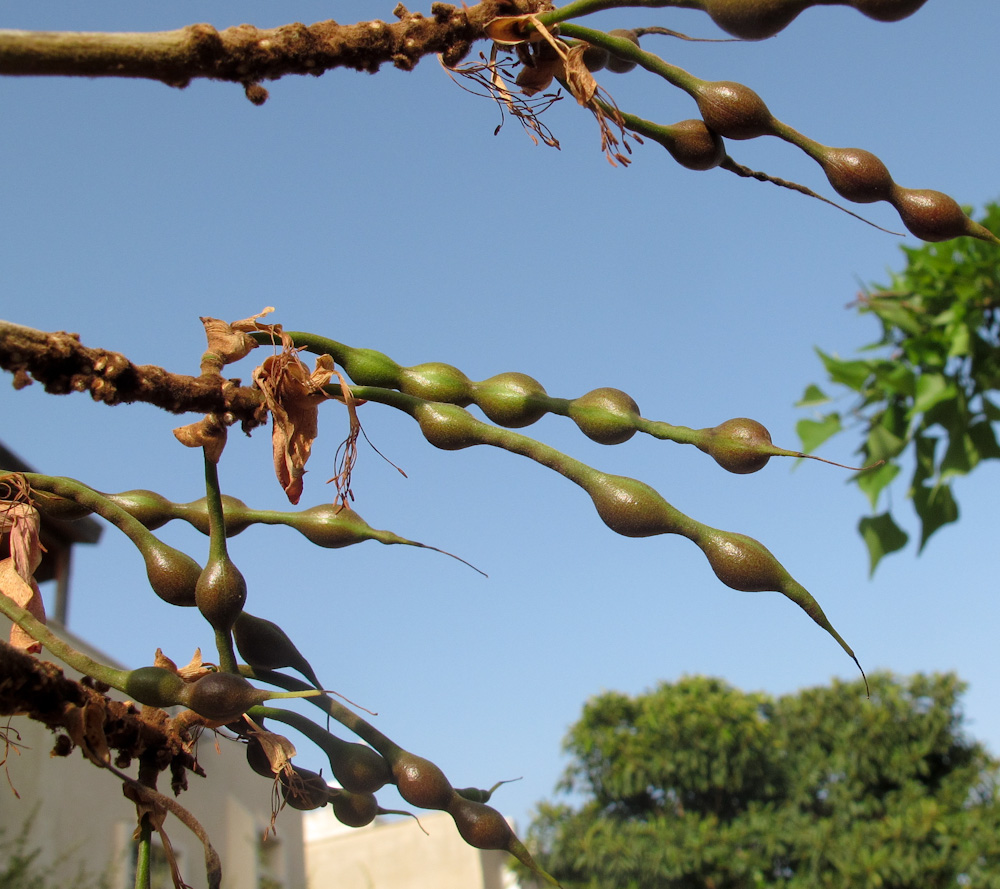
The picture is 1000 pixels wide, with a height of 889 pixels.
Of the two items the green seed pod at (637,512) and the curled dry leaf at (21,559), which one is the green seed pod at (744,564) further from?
the curled dry leaf at (21,559)

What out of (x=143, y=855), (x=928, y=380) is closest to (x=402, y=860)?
(x=928, y=380)

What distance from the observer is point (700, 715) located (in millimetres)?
11547

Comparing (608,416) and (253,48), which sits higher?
(253,48)

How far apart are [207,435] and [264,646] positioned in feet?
1.21

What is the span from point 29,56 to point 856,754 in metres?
11.7

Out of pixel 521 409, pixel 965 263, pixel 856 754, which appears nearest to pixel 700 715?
pixel 856 754

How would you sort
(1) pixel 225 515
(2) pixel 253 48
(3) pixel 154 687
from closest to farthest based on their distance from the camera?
1. (2) pixel 253 48
2. (3) pixel 154 687
3. (1) pixel 225 515

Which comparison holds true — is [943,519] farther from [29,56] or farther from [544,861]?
[544,861]

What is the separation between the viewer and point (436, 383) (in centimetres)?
151

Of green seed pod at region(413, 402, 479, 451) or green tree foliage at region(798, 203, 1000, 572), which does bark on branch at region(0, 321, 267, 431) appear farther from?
green tree foliage at region(798, 203, 1000, 572)

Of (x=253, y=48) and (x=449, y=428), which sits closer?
(x=253, y=48)

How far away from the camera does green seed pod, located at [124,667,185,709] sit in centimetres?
116

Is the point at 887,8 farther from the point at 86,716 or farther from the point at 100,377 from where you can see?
the point at 86,716

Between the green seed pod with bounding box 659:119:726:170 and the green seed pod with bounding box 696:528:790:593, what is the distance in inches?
19.5
